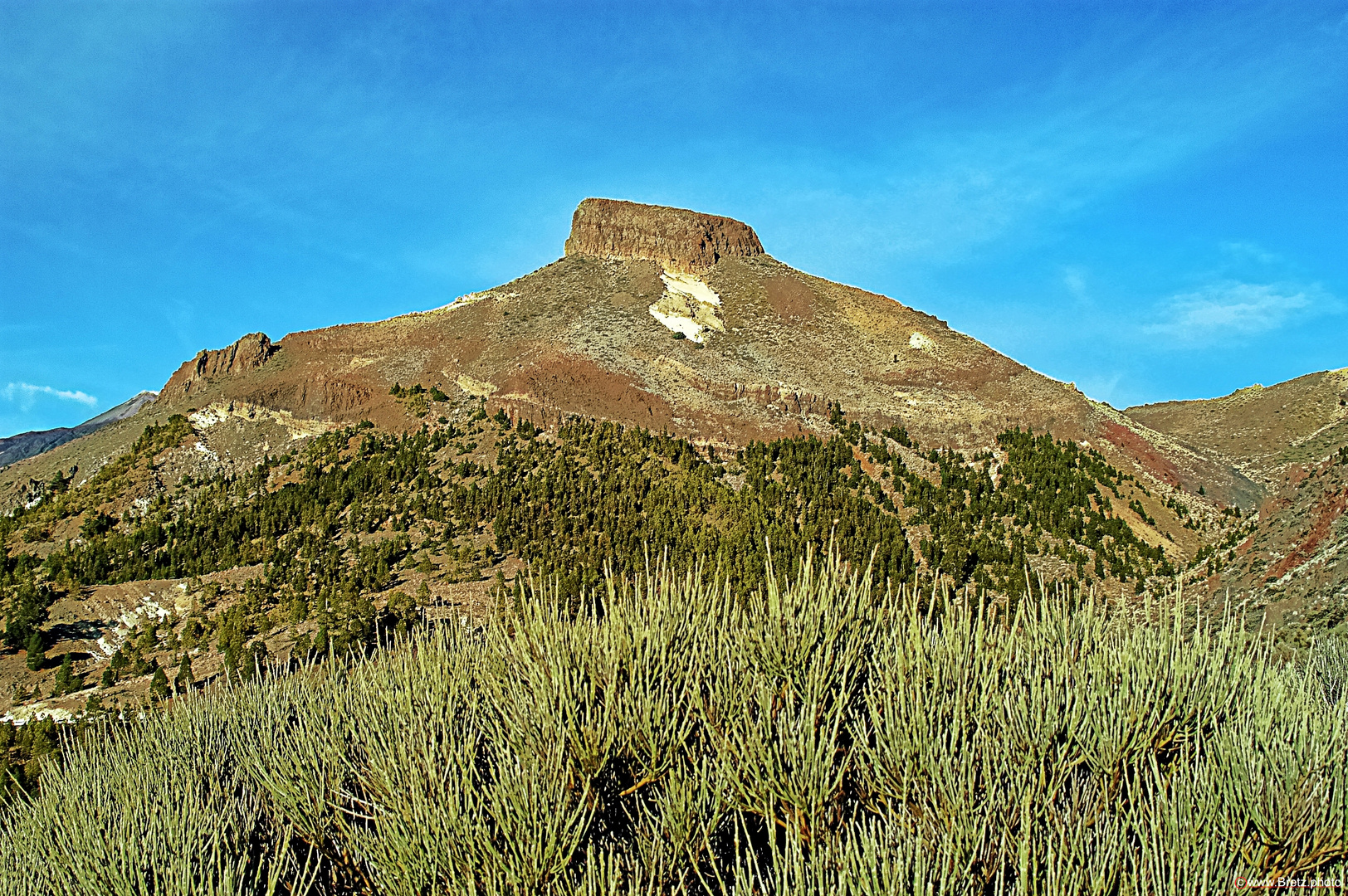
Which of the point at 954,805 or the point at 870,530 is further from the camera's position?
the point at 870,530

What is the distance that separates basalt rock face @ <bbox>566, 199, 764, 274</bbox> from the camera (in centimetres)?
5566

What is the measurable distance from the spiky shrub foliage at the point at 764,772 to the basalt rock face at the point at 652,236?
49537 millimetres

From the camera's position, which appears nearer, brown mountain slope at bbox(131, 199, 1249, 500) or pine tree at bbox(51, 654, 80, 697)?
pine tree at bbox(51, 654, 80, 697)

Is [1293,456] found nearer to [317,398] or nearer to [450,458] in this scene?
[450,458]

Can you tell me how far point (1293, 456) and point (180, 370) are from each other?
59156 millimetres

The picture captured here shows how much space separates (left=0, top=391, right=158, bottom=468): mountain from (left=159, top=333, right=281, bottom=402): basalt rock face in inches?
1940

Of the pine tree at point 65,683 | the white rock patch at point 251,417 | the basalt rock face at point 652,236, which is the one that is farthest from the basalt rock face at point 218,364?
the pine tree at point 65,683

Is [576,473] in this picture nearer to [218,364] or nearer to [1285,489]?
[218,364]

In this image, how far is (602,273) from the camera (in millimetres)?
52562

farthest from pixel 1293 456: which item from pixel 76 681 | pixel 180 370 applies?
pixel 180 370

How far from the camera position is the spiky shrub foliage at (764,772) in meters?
5.02

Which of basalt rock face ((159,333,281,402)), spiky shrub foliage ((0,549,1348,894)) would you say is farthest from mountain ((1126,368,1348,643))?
basalt rock face ((159,333,281,402))

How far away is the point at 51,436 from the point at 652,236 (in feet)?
277

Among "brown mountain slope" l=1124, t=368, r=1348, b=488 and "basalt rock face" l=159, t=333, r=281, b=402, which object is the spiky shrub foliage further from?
"basalt rock face" l=159, t=333, r=281, b=402
